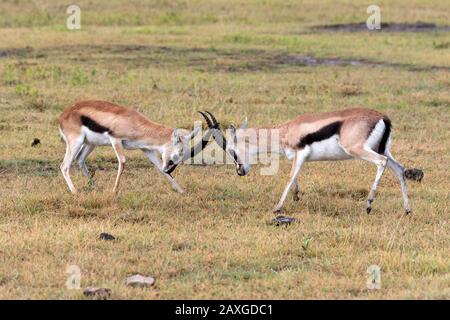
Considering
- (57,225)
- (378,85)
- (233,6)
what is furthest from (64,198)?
(233,6)

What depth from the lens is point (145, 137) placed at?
10305 millimetres

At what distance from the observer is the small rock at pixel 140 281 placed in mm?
7000

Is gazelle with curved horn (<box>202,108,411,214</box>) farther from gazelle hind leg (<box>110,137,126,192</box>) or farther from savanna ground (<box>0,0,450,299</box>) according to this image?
gazelle hind leg (<box>110,137,126,192</box>)

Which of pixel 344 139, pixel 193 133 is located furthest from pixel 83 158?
pixel 344 139

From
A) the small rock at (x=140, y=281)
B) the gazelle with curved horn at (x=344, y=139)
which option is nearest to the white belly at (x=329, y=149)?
the gazelle with curved horn at (x=344, y=139)

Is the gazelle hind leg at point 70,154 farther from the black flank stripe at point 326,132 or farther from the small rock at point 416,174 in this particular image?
the small rock at point 416,174

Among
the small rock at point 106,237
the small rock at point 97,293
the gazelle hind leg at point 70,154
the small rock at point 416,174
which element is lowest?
the small rock at point 416,174

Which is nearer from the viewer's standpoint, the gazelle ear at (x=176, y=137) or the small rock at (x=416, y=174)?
the gazelle ear at (x=176, y=137)

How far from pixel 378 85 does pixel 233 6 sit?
12074 mm

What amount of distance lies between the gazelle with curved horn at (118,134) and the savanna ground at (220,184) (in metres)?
0.35

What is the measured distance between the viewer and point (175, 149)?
10.3 metres

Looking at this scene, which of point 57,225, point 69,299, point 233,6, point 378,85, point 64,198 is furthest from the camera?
point 233,6

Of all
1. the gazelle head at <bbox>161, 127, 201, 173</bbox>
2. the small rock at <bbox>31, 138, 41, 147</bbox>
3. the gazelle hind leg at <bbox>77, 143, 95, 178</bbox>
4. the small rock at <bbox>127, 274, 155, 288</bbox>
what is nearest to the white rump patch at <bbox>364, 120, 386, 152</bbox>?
the gazelle head at <bbox>161, 127, 201, 173</bbox>

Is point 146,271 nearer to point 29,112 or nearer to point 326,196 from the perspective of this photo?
point 326,196
